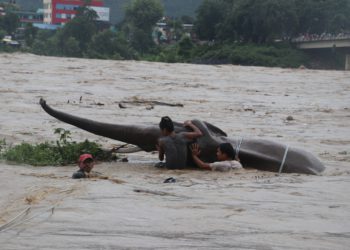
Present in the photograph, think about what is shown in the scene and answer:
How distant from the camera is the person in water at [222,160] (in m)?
10.2

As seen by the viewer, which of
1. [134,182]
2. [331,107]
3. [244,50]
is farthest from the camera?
[244,50]

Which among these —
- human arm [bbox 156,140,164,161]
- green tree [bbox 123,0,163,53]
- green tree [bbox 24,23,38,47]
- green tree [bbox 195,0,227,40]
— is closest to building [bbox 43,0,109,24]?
green tree [bbox 24,23,38,47]

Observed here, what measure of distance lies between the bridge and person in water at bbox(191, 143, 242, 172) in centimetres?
6145

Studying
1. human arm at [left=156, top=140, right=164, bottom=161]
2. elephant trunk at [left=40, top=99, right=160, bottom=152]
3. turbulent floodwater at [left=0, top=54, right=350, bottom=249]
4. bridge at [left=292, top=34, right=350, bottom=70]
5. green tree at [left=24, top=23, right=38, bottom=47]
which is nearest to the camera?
turbulent floodwater at [left=0, top=54, right=350, bottom=249]

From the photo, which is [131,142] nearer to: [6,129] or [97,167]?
[97,167]

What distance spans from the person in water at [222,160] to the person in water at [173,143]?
13 centimetres

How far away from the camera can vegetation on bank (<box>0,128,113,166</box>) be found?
35.2 ft

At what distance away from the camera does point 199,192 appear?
850cm

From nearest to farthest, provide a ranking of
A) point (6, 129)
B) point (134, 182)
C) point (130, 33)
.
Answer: point (134, 182) → point (6, 129) → point (130, 33)

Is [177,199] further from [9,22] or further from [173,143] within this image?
[9,22]

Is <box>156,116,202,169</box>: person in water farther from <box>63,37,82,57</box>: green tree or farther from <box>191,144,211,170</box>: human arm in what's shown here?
<box>63,37,82,57</box>: green tree

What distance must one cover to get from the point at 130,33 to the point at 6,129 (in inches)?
3050

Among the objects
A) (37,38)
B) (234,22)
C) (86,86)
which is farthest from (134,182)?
(37,38)

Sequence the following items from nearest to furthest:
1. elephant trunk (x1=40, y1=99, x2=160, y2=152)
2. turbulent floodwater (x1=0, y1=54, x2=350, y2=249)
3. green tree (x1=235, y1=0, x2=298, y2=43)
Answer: turbulent floodwater (x1=0, y1=54, x2=350, y2=249) → elephant trunk (x1=40, y1=99, x2=160, y2=152) → green tree (x1=235, y1=0, x2=298, y2=43)
